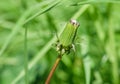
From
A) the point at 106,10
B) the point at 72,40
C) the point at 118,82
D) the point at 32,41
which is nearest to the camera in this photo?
the point at 72,40

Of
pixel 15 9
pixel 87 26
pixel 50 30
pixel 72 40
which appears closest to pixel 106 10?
pixel 87 26

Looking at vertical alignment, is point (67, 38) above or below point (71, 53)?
above

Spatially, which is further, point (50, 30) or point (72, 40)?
point (50, 30)

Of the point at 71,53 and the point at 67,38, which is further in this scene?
the point at 71,53

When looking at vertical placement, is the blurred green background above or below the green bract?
below

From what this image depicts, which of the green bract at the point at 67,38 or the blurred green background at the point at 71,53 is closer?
the green bract at the point at 67,38

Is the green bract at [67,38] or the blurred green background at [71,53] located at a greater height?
the green bract at [67,38]

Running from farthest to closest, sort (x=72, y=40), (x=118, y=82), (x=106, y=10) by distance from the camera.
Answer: (x=106, y=10) < (x=118, y=82) < (x=72, y=40)

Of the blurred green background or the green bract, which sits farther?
the blurred green background

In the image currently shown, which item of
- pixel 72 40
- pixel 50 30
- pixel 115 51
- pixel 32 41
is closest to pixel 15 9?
pixel 32 41

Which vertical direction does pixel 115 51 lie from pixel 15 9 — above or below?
below

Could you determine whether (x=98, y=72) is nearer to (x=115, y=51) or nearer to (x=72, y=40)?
(x=115, y=51)
